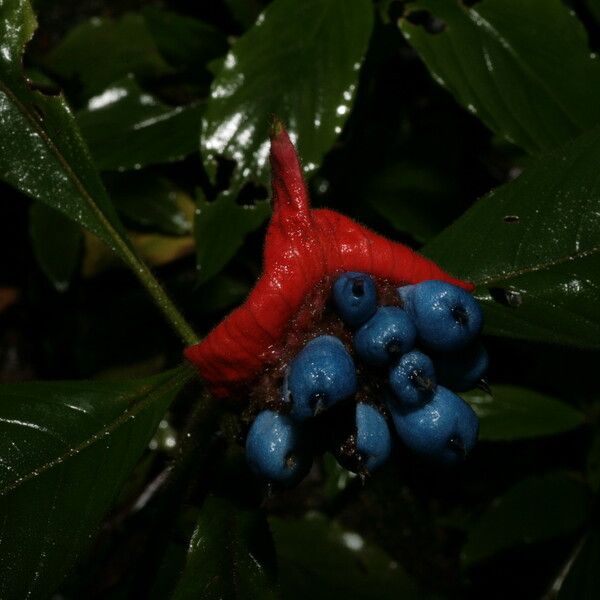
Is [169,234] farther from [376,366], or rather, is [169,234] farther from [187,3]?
[376,366]

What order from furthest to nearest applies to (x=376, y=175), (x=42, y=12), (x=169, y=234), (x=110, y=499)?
(x=42, y=12), (x=169, y=234), (x=376, y=175), (x=110, y=499)

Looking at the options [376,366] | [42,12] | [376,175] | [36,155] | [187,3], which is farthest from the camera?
[42,12]

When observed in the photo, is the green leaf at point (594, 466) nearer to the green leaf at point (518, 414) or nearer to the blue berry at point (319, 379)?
the green leaf at point (518, 414)

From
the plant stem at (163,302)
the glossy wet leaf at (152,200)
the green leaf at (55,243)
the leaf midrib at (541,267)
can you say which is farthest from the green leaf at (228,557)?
the glossy wet leaf at (152,200)

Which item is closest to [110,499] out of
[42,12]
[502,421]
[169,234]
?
[502,421]

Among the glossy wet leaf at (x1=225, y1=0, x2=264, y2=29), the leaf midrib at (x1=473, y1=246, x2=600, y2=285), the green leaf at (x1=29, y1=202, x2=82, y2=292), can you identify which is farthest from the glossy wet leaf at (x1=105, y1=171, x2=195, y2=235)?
the leaf midrib at (x1=473, y1=246, x2=600, y2=285)

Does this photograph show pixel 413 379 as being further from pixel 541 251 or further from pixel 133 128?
pixel 133 128

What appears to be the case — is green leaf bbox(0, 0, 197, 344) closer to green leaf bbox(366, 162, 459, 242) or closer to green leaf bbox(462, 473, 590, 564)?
Answer: green leaf bbox(366, 162, 459, 242)
